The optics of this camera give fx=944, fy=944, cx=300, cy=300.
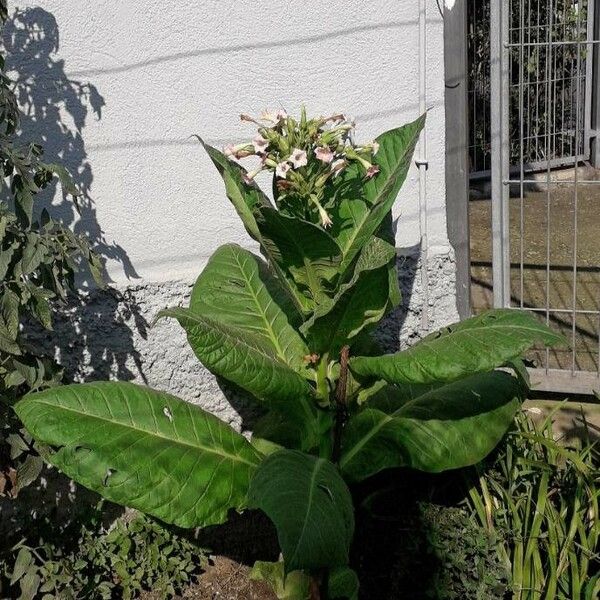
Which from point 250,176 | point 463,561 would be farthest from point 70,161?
point 463,561

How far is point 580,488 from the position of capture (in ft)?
11.0

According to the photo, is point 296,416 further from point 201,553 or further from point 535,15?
point 535,15

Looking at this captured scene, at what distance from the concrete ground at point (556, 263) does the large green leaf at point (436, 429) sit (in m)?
1.06

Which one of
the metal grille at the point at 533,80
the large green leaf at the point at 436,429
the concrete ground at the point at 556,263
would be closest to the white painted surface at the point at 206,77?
the large green leaf at the point at 436,429

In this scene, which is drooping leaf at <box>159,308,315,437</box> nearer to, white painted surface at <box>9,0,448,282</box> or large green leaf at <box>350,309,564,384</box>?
large green leaf at <box>350,309,564,384</box>

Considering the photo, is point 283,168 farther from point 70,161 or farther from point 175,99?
point 70,161

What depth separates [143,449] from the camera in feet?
10.4

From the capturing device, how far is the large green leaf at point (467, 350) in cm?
290

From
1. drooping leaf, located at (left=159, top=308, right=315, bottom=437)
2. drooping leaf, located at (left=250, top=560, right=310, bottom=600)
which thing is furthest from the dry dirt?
drooping leaf, located at (left=159, top=308, right=315, bottom=437)

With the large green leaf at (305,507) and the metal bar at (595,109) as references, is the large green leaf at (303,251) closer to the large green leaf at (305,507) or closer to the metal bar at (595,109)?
the large green leaf at (305,507)

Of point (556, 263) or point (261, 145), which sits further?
point (556, 263)

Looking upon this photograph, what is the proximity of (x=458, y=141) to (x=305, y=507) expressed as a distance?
73.3 inches

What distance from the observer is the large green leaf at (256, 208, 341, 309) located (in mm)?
3125

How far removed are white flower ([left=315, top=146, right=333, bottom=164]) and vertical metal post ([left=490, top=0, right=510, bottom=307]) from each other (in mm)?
1154
